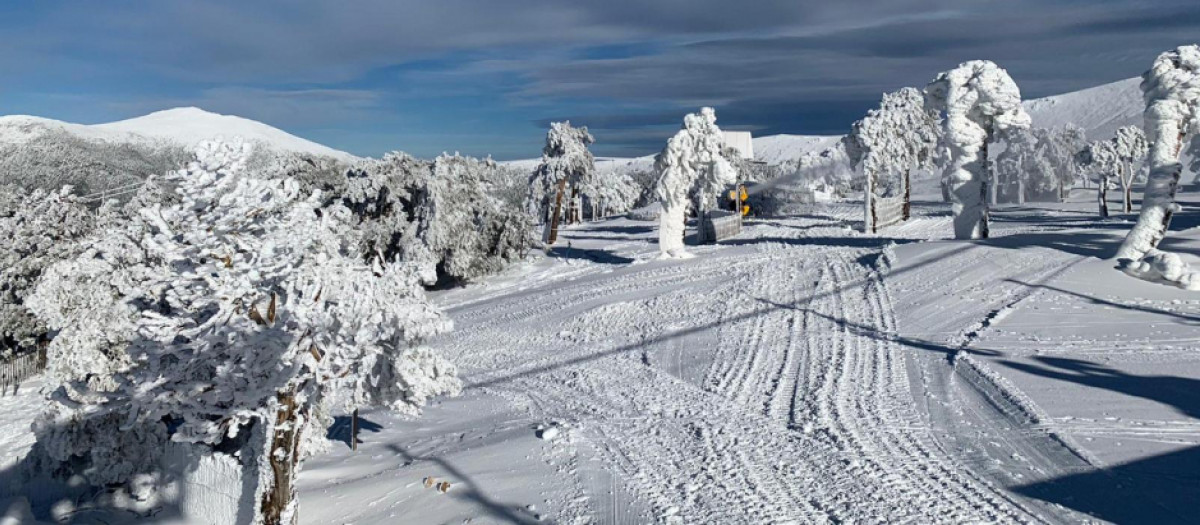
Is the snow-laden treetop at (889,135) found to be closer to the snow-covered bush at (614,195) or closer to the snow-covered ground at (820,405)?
the snow-covered ground at (820,405)

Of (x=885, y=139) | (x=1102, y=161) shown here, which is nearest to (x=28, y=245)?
(x=885, y=139)

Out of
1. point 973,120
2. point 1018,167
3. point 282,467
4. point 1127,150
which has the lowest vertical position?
point 282,467

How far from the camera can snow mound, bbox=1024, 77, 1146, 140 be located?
147m

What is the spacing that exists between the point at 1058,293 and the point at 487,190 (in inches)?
867

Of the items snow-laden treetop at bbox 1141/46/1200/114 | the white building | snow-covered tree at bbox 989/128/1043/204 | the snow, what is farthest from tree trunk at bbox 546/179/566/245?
snow-covered tree at bbox 989/128/1043/204

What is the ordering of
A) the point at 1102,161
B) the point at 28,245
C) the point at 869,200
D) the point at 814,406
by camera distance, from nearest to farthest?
the point at 814,406 → the point at 28,245 → the point at 869,200 → the point at 1102,161

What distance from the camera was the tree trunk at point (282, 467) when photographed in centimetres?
998

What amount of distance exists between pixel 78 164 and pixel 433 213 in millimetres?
66526

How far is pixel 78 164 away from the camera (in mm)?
79875

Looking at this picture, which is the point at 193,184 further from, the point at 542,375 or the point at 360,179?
the point at 360,179

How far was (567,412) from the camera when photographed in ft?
51.9

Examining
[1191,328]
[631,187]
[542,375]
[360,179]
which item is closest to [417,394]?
[542,375]

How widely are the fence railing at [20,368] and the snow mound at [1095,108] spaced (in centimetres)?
15041

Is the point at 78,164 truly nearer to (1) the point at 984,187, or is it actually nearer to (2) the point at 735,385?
(1) the point at 984,187
